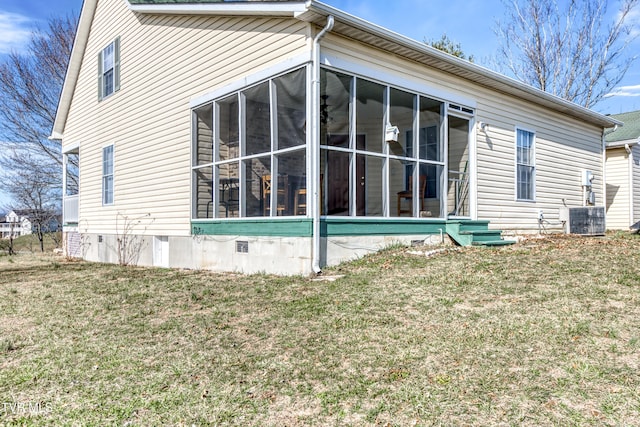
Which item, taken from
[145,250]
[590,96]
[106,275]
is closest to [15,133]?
[145,250]

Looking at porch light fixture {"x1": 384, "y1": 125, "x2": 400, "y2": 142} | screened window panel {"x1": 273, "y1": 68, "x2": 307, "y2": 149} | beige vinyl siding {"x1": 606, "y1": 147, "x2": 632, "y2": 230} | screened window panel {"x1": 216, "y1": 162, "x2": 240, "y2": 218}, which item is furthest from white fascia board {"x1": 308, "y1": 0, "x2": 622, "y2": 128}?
beige vinyl siding {"x1": 606, "y1": 147, "x2": 632, "y2": 230}

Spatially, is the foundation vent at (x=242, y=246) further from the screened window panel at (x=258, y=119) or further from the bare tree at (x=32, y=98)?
the bare tree at (x=32, y=98)

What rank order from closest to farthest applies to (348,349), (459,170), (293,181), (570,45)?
(348,349)
(293,181)
(459,170)
(570,45)

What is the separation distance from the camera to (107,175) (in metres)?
11.8

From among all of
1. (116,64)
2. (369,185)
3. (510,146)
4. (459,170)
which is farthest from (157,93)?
(510,146)

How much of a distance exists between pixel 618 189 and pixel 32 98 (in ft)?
75.8

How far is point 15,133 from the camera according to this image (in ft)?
68.3

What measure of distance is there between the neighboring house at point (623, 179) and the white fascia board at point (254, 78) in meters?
10.8

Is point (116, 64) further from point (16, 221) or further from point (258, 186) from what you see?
point (16, 221)

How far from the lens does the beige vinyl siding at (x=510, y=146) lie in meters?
7.51

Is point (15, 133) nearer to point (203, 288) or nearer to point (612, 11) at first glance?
point (203, 288)

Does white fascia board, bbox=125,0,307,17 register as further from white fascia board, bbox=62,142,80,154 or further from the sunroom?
white fascia board, bbox=62,142,80,154

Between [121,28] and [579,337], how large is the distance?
38.2 feet

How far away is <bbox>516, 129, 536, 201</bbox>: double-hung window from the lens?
1005 cm
